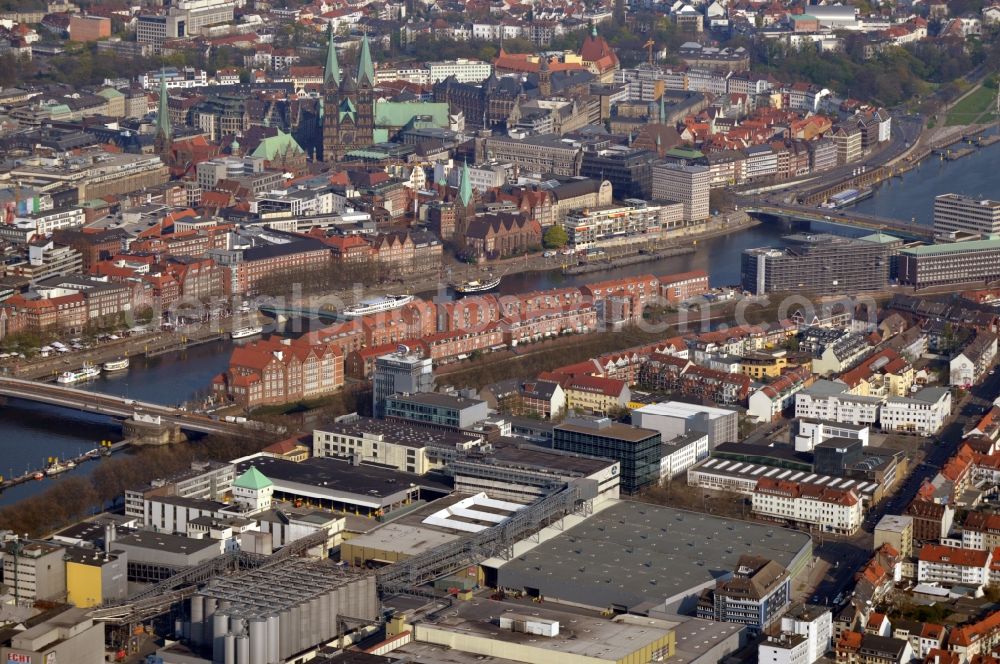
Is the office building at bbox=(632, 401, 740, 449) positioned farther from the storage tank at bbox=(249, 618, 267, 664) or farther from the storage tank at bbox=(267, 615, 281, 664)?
the storage tank at bbox=(249, 618, 267, 664)

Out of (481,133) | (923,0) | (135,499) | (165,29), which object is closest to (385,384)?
(135,499)

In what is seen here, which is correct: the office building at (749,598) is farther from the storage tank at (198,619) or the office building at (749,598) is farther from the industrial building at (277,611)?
the storage tank at (198,619)

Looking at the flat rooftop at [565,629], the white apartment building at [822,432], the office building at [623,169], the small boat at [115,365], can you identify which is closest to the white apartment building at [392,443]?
the white apartment building at [822,432]

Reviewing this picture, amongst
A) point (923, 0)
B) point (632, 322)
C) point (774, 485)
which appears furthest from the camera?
point (923, 0)

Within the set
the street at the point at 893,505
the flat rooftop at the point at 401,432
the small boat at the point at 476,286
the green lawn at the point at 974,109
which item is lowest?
the street at the point at 893,505

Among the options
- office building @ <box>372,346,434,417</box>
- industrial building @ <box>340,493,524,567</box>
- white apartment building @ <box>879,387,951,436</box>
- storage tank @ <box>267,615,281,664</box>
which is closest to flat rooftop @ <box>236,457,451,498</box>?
industrial building @ <box>340,493,524,567</box>

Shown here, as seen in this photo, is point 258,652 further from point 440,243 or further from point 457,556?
point 440,243
